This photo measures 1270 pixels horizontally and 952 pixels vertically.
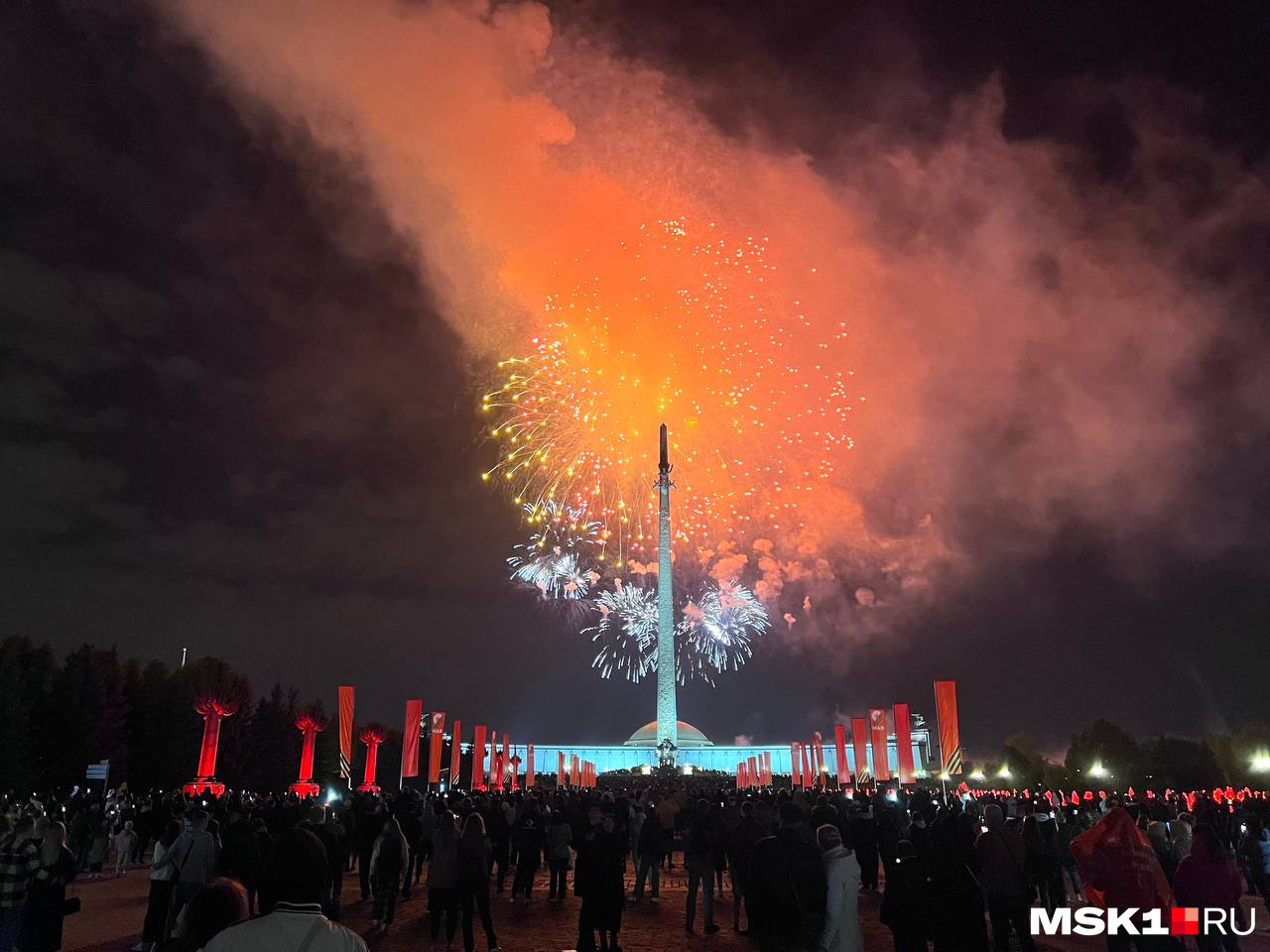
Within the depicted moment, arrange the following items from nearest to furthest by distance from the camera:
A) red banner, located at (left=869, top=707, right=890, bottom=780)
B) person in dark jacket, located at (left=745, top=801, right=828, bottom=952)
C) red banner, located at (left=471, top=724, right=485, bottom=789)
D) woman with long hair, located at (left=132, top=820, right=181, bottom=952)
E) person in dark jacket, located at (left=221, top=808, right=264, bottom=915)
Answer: person in dark jacket, located at (left=745, top=801, right=828, bottom=952) → woman with long hair, located at (left=132, top=820, right=181, bottom=952) → person in dark jacket, located at (left=221, top=808, right=264, bottom=915) → red banner, located at (left=869, top=707, right=890, bottom=780) → red banner, located at (left=471, top=724, right=485, bottom=789)

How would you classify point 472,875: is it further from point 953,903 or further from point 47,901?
point 953,903

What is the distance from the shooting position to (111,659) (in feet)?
210

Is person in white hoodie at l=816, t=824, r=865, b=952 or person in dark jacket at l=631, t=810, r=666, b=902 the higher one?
person in white hoodie at l=816, t=824, r=865, b=952

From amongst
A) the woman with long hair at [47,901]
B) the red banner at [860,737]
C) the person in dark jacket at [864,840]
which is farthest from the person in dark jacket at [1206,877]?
the red banner at [860,737]

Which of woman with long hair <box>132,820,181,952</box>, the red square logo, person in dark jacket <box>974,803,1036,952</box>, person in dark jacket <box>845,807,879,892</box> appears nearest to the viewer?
the red square logo

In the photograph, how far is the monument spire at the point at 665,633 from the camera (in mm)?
87750

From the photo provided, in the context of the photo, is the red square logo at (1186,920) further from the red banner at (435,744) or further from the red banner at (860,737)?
the red banner at (435,744)

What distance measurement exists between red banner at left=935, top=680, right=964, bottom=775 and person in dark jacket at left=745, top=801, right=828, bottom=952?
35934mm

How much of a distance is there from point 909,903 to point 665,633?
84054 millimetres

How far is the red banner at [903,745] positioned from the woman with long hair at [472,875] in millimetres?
37758

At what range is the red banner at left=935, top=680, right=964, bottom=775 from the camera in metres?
40.9

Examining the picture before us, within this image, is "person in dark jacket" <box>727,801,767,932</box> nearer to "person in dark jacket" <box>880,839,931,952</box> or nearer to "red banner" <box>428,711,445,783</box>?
"person in dark jacket" <box>880,839,931,952</box>

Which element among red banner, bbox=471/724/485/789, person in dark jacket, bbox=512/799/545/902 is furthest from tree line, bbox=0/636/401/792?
person in dark jacket, bbox=512/799/545/902

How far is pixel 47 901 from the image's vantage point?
9078 millimetres
